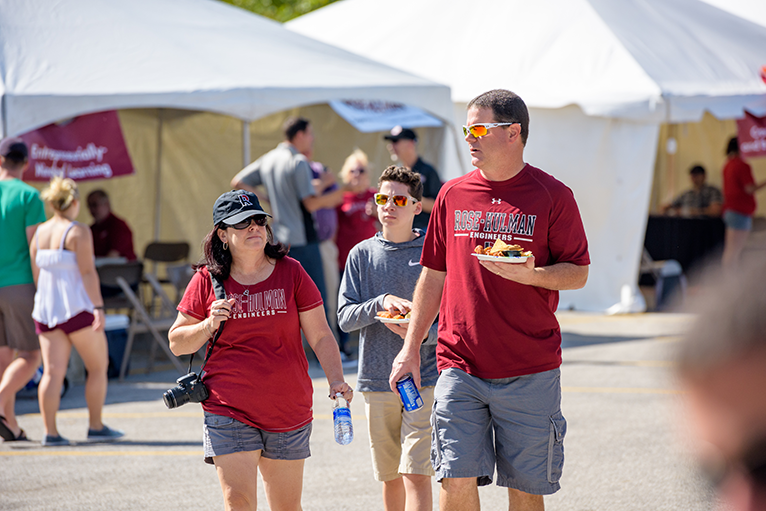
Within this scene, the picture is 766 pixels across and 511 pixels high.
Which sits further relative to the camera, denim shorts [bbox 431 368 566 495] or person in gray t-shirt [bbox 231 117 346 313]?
person in gray t-shirt [bbox 231 117 346 313]

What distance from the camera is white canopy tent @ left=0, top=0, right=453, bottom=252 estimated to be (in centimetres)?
884

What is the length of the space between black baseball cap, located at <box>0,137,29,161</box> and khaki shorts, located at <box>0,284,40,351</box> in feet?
3.38

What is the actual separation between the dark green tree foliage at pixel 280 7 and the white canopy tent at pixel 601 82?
52.1ft

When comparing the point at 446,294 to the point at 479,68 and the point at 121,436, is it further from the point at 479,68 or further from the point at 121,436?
the point at 479,68

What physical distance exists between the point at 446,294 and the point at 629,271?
946 centimetres

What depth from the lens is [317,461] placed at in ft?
20.1

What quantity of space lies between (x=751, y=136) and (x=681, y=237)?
6.34 ft

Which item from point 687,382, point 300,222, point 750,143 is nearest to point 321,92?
point 300,222

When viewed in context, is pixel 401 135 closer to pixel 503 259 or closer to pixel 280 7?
pixel 503 259

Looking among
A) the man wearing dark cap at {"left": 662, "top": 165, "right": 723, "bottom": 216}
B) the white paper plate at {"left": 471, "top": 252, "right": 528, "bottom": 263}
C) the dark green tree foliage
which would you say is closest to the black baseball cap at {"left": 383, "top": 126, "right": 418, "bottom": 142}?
the white paper plate at {"left": 471, "top": 252, "right": 528, "bottom": 263}

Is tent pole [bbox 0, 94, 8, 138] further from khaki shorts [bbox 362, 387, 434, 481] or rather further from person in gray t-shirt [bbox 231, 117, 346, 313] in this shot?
khaki shorts [bbox 362, 387, 434, 481]

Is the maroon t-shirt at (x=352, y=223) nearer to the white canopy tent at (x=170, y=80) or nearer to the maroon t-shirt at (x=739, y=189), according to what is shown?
the white canopy tent at (x=170, y=80)

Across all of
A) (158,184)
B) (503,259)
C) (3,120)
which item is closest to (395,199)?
(503,259)

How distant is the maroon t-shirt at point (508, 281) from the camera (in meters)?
3.61
